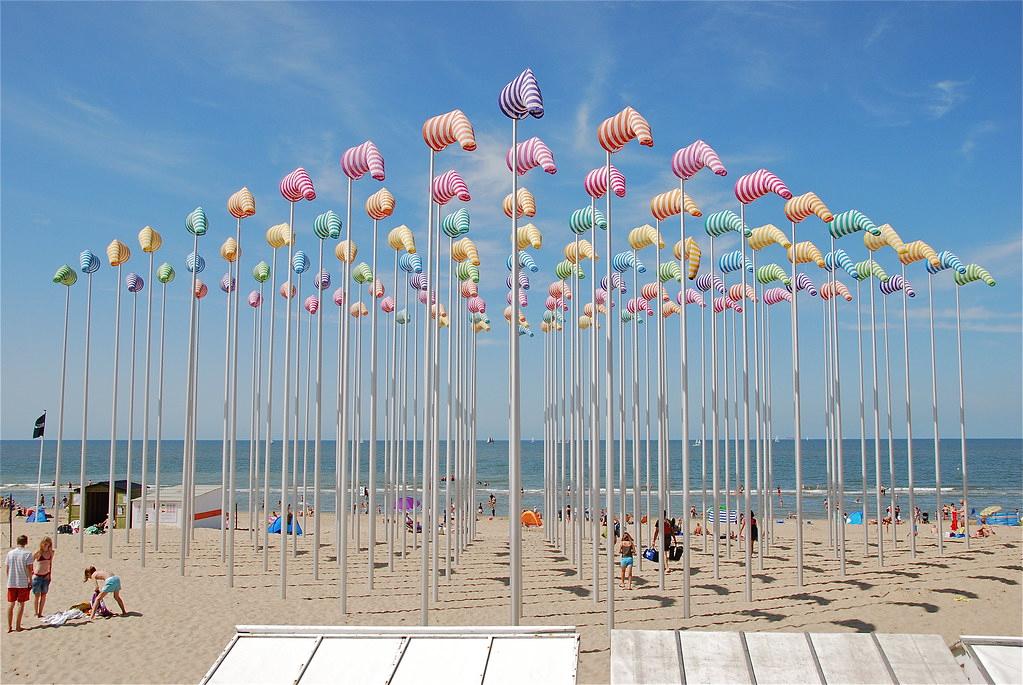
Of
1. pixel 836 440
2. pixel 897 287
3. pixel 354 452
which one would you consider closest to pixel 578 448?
pixel 354 452

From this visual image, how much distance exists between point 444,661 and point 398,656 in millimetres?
266

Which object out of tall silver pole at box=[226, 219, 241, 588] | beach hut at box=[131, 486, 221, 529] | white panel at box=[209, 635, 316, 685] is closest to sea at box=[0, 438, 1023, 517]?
beach hut at box=[131, 486, 221, 529]

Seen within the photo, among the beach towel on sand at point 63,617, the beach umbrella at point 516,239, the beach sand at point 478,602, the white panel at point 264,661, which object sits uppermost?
the beach umbrella at point 516,239

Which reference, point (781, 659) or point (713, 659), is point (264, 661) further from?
point (781, 659)

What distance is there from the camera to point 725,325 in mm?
22141

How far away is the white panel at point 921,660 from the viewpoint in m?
4.34

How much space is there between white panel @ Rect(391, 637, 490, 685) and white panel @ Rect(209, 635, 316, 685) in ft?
1.97

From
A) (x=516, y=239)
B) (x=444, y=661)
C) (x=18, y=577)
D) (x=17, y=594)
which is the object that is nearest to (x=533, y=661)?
(x=444, y=661)

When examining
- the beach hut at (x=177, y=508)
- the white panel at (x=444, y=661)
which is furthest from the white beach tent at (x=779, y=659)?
the beach hut at (x=177, y=508)

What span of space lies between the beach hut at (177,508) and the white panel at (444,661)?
23819 mm

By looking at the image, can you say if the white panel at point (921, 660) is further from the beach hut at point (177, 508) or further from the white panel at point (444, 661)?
the beach hut at point (177, 508)

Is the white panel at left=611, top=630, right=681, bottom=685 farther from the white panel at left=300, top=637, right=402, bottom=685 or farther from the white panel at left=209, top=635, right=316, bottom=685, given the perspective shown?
the white panel at left=209, top=635, right=316, bottom=685

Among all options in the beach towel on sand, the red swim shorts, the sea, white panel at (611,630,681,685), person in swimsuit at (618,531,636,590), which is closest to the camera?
white panel at (611,630,681,685)

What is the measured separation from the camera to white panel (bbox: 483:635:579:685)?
446cm
